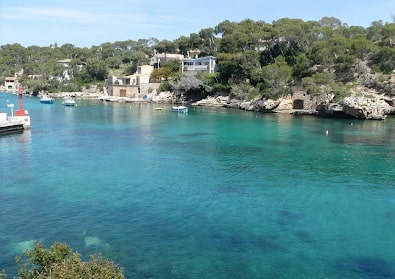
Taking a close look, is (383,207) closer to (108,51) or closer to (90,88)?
(90,88)

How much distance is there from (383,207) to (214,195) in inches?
464

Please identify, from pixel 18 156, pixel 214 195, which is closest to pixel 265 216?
pixel 214 195

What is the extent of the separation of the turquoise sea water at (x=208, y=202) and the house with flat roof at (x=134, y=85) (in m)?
65.4

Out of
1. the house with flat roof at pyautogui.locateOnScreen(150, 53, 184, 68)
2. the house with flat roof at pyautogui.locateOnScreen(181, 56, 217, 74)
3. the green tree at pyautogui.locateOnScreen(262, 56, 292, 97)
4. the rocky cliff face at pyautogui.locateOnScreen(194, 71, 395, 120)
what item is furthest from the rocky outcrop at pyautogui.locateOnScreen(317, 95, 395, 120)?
the house with flat roof at pyautogui.locateOnScreen(150, 53, 184, 68)

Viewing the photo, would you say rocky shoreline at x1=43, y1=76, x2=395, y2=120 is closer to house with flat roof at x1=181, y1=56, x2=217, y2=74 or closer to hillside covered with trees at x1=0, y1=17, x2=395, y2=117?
hillside covered with trees at x1=0, y1=17, x2=395, y2=117

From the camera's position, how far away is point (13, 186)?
31.6 m

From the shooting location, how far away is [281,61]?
9269 centimetres

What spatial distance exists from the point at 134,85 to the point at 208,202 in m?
97.7

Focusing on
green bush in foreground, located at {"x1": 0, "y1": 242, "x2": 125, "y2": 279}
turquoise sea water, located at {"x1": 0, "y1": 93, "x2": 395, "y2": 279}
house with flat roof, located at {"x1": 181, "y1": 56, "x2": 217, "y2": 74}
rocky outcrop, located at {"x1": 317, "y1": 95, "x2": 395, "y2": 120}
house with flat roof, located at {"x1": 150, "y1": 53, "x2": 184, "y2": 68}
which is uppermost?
→ house with flat roof, located at {"x1": 150, "y1": 53, "x2": 184, "y2": 68}

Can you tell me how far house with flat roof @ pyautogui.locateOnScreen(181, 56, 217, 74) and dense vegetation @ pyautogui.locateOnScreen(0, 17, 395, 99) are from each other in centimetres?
334

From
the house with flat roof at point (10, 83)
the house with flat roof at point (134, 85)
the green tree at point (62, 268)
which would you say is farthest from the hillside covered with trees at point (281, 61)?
the green tree at point (62, 268)

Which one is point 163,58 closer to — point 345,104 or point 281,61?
point 281,61

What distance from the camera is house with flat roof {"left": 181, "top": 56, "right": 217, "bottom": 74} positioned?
110312 mm

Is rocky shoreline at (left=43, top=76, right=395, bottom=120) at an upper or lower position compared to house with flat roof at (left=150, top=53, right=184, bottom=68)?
lower
